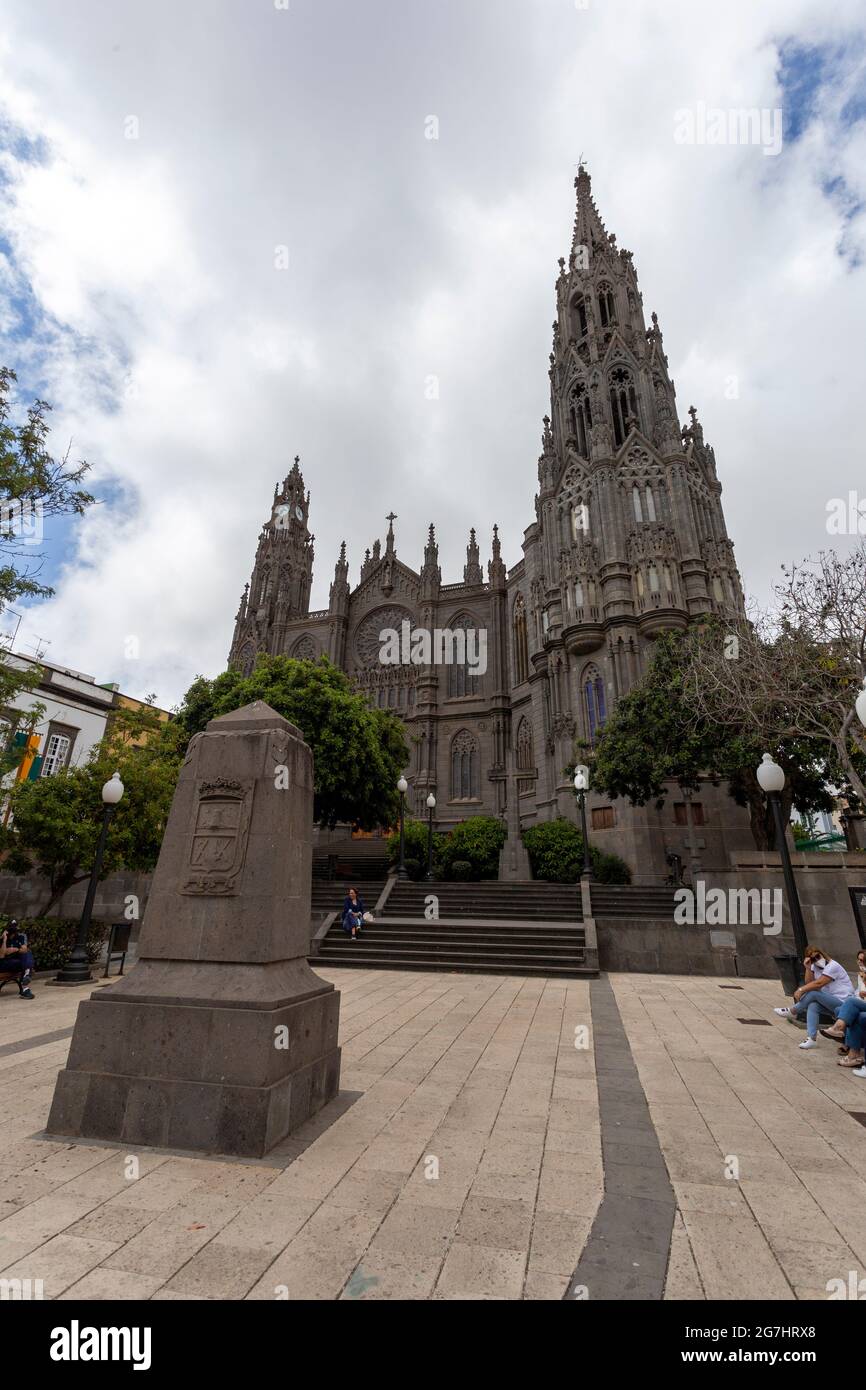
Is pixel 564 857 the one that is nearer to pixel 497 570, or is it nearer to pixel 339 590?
pixel 497 570

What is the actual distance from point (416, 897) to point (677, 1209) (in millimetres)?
16877

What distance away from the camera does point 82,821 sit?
1354 cm

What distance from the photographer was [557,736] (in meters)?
29.6

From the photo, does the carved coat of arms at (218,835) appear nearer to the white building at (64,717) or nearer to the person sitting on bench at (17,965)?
the person sitting on bench at (17,965)

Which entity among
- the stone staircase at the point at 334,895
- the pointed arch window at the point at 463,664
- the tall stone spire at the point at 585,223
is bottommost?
the stone staircase at the point at 334,895

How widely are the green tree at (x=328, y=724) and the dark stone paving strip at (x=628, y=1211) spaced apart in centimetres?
1876

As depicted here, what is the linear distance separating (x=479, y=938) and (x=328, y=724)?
1185 centimetres

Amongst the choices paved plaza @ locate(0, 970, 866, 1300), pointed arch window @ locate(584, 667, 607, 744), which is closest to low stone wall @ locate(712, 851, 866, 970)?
paved plaza @ locate(0, 970, 866, 1300)

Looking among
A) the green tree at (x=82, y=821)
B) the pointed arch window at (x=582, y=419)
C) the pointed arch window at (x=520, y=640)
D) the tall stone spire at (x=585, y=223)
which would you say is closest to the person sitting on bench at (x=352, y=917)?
the green tree at (x=82, y=821)

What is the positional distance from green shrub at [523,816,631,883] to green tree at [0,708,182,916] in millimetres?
15171

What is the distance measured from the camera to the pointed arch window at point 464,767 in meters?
38.5

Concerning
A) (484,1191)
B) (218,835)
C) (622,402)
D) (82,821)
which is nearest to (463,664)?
(622,402)
